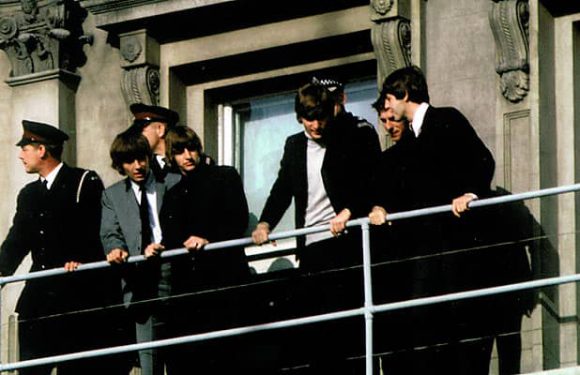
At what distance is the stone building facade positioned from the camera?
58.3ft

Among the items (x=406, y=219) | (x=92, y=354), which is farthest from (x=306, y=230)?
(x=92, y=354)

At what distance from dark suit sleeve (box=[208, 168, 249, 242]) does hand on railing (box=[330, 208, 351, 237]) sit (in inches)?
43.4

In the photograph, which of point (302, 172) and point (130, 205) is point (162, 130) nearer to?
point (130, 205)

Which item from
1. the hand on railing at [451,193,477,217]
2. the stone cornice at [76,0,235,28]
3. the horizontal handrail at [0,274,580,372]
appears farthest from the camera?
the stone cornice at [76,0,235,28]

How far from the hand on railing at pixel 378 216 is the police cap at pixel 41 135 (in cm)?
347

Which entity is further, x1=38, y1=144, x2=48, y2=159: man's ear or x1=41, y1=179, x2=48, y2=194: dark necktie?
x1=38, y1=144, x2=48, y2=159: man's ear

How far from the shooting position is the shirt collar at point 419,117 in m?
16.6

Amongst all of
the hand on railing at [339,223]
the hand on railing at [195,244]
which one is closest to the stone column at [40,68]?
the hand on railing at [195,244]

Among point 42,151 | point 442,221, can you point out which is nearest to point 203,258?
point 442,221

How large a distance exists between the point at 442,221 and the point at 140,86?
410 cm

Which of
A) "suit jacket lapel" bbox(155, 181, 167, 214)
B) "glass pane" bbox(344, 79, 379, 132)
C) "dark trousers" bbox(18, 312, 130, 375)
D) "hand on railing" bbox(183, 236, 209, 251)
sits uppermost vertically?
"glass pane" bbox(344, 79, 379, 132)

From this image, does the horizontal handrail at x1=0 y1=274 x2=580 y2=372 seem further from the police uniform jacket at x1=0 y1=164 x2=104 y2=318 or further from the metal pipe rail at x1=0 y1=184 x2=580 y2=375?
Result: the police uniform jacket at x1=0 y1=164 x2=104 y2=318

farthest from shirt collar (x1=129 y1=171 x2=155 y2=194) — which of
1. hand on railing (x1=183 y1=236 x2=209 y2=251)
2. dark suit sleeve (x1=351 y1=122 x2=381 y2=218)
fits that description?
dark suit sleeve (x1=351 y1=122 x2=381 y2=218)

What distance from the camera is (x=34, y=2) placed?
20.2 m
